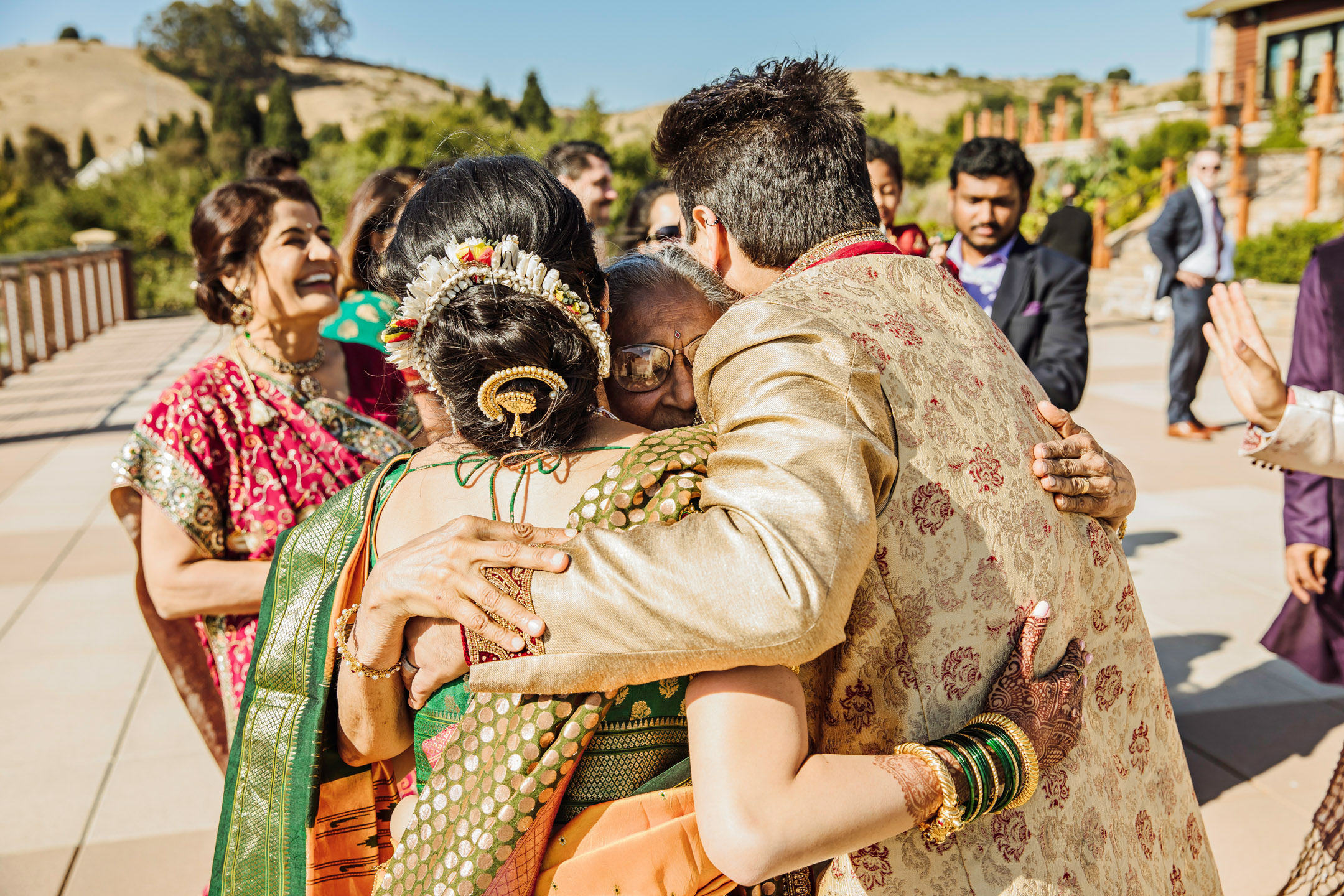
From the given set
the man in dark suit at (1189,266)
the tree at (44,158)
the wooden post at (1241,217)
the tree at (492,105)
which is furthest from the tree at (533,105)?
the man in dark suit at (1189,266)

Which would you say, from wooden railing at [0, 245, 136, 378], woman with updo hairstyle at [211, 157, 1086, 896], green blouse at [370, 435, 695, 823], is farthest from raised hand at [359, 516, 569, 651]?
wooden railing at [0, 245, 136, 378]

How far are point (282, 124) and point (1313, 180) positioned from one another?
55.6 meters

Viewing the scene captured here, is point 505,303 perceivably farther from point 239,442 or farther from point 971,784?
point 239,442

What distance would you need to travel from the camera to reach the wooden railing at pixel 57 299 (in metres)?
12.0

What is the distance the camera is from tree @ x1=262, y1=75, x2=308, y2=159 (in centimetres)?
5556

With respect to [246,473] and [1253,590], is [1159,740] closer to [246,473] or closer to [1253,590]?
[246,473]

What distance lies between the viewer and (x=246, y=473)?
2.47 meters

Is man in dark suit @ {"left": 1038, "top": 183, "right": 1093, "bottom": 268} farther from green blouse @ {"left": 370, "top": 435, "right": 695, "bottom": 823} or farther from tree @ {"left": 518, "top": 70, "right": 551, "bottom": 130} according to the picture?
tree @ {"left": 518, "top": 70, "right": 551, "bottom": 130}

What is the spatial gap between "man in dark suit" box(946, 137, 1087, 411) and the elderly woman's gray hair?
258 centimetres

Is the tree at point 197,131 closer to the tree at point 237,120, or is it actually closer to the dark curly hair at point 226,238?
the tree at point 237,120

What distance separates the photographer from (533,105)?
54.0 m

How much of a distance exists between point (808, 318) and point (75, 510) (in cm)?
727

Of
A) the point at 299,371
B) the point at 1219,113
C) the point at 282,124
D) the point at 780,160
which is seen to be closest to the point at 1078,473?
the point at 780,160

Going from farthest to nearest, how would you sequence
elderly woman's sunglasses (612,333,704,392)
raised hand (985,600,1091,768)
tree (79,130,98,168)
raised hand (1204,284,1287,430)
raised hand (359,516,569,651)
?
tree (79,130,98,168) < raised hand (1204,284,1287,430) < elderly woman's sunglasses (612,333,704,392) < raised hand (985,600,1091,768) < raised hand (359,516,569,651)
